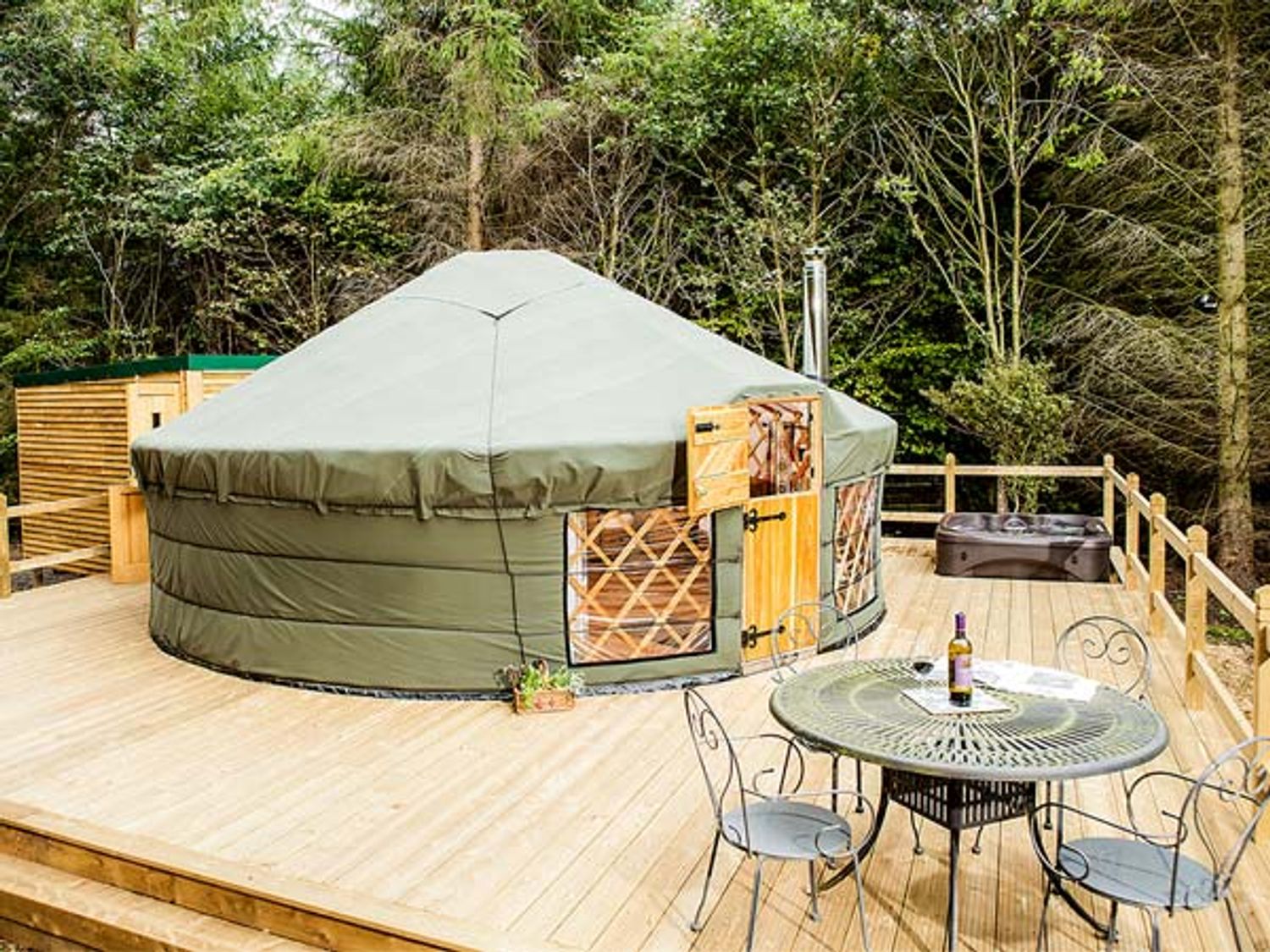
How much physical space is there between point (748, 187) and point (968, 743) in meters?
8.59

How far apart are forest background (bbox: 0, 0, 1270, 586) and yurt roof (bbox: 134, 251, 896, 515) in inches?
154

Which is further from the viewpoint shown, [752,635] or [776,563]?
[776,563]

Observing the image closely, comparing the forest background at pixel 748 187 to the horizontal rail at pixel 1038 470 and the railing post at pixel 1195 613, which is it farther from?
the railing post at pixel 1195 613

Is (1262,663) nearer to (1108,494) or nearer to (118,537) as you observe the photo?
(1108,494)

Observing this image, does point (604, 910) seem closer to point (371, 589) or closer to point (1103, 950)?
point (1103, 950)

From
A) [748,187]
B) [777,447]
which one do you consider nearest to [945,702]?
[777,447]

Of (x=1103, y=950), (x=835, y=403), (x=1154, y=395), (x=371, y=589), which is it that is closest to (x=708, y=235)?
(x=1154, y=395)

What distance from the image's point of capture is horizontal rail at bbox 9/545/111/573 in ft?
25.0

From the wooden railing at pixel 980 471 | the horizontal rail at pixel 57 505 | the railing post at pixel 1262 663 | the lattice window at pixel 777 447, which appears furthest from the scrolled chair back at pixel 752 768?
the horizontal rail at pixel 57 505

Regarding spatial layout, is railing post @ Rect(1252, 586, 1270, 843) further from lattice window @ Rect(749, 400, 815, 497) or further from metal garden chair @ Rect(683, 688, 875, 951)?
lattice window @ Rect(749, 400, 815, 497)

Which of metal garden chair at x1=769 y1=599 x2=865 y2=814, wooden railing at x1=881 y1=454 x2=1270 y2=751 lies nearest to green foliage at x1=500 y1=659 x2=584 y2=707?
metal garden chair at x1=769 y1=599 x2=865 y2=814

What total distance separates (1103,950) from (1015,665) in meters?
0.91

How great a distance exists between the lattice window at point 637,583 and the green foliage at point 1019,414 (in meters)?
4.78

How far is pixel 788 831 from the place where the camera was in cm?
287
